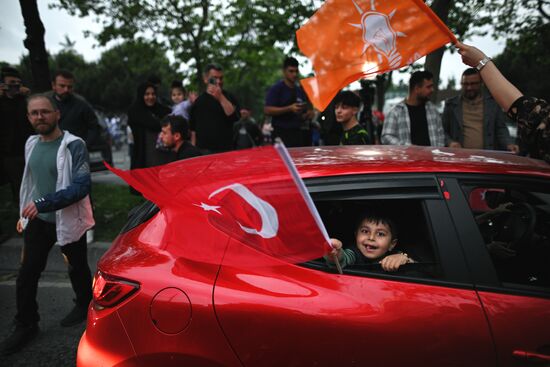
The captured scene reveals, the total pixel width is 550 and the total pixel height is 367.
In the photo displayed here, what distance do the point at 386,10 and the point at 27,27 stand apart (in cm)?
518

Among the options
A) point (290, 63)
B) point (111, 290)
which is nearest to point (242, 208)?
point (111, 290)

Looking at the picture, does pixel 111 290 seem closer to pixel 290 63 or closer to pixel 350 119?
pixel 350 119

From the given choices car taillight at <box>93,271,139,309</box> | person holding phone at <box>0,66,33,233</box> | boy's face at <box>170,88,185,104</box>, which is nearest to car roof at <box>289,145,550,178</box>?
car taillight at <box>93,271,139,309</box>

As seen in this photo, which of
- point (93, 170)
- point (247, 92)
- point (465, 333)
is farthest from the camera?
point (247, 92)

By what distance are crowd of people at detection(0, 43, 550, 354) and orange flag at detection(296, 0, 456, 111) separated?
0.28m

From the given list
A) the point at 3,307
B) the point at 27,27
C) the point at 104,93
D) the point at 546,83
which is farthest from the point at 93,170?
the point at 104,93

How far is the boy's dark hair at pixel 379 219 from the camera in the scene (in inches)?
78.2

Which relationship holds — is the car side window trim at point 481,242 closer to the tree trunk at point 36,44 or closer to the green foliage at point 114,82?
the tree trunk at point 36,44

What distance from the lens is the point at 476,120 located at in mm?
4406

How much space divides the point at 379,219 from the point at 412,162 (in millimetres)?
334

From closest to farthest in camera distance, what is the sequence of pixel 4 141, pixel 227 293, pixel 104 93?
pixel 227 293 → pixel 4 141 → pixel 104 93

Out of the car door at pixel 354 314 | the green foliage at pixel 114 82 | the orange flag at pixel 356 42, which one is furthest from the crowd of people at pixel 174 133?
the green foliage at pixel 114 82

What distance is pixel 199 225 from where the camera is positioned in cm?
165

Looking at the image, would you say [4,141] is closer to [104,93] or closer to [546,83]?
[546,83]
